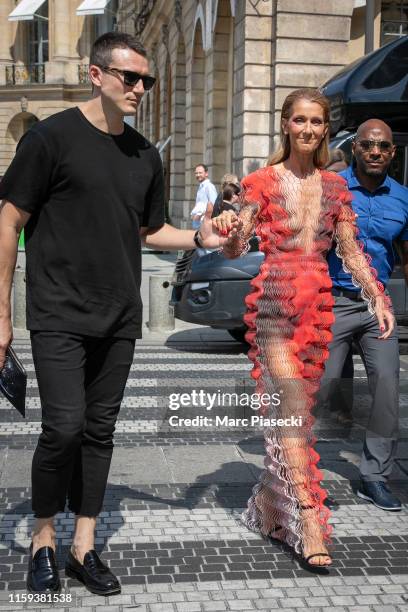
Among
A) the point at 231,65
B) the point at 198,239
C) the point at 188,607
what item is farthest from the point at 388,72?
the point at 231,65

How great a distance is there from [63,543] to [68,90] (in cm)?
4903

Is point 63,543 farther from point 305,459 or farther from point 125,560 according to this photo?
point 305,459

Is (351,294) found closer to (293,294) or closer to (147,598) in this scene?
(293,294)

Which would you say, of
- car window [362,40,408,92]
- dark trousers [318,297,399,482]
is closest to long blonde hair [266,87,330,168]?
dark trousers [318,297,399,482]

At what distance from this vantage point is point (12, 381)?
3.29 meters

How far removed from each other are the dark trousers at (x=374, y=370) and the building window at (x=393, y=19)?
47.3ft

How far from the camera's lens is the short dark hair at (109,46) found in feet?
10.5

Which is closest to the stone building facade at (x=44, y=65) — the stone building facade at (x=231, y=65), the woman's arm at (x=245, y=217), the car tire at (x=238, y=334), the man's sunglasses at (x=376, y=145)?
the stone building facade at (x=231, y=65)

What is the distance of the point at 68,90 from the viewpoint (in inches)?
1980

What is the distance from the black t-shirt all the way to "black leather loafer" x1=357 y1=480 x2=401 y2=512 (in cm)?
179

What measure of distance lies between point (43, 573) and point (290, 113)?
2.11 m

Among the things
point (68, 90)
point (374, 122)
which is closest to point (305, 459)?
point (374, 122)

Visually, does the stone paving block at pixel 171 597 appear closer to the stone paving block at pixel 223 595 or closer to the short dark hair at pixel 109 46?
the stone paving block at pixel 223 595

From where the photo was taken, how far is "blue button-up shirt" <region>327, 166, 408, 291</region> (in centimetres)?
443
